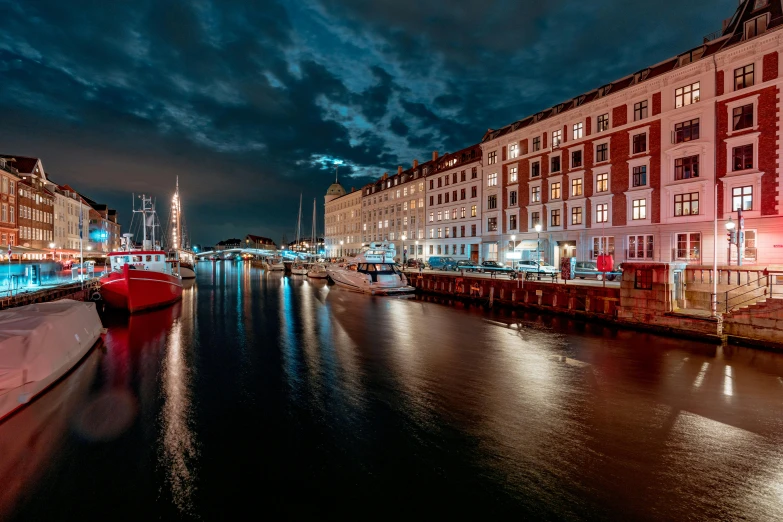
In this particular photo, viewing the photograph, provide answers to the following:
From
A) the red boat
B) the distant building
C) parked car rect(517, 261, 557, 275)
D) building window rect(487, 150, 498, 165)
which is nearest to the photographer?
the red boat

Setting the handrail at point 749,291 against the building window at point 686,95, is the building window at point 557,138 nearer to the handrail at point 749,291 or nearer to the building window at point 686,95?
the building window at point 686,95

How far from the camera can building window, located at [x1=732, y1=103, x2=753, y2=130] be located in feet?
88.5

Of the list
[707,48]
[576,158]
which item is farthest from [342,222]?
[707,48]

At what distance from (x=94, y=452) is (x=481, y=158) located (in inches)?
2034

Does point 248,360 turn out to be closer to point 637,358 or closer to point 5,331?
point 5,331

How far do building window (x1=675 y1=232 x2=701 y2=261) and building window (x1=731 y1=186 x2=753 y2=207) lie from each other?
124 inches

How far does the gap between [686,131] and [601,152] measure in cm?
735

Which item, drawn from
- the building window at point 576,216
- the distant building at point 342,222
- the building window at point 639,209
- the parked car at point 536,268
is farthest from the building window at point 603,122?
the distant building at point 342,222

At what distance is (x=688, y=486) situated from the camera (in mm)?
6141

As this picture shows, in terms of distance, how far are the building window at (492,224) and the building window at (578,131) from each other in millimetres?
13365

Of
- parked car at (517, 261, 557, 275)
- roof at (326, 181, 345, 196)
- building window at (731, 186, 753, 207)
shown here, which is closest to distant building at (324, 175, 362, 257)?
roof at (326, 181, 345, 196)

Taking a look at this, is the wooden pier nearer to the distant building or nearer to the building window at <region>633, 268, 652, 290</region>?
the building window at <region>633, 268, 652, 290</region>

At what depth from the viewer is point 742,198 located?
88.9 ft

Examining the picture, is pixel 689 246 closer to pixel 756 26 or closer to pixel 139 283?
pixel 756 26
